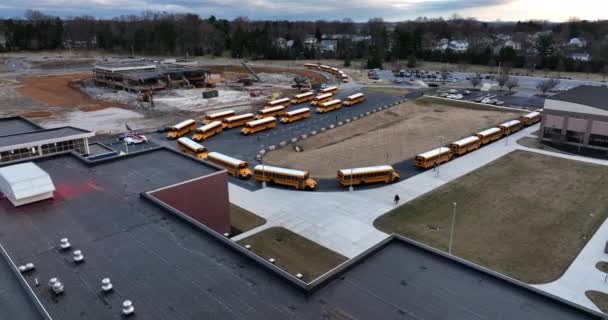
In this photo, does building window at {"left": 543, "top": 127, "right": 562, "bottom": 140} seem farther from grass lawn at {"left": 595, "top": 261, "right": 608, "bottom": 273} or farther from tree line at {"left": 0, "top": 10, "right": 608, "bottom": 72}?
tree line at {"left": 0, "top": 10, "right": 608, "bottom": 72}

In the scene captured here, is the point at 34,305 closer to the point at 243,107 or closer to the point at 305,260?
the point at 305,260

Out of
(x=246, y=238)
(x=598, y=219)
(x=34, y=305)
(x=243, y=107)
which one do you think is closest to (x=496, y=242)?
(x=598, y=219)

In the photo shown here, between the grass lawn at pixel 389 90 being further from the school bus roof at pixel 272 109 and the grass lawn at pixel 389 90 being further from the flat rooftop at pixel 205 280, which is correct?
the flat rooftop at pixel 205 280

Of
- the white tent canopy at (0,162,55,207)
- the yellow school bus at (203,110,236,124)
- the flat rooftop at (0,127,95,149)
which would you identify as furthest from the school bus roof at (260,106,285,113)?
the white tent canopy at (0,162,55,207)

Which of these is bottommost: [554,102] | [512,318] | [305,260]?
[305,260]

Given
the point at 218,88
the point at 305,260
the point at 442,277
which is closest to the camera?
the point at 442,277

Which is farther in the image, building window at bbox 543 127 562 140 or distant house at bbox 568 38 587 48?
distant house at bbox 568 38 587 48

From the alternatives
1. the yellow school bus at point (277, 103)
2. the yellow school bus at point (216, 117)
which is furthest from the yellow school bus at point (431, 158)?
the yellow school bus at point (277, 103)
